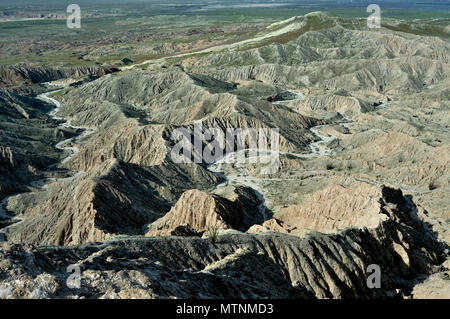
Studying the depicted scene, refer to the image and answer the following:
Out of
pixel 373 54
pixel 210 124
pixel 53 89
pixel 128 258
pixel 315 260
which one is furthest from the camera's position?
pixel 373 54

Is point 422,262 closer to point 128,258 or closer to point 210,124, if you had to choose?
point 128,258

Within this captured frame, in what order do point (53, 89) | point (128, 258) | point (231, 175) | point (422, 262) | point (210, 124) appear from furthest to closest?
1. point (53, 89)
2. point (210, 124)
3. point (231, 175)
4. point (422, 262)
5. point (128, 258)

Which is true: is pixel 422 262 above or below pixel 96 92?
below

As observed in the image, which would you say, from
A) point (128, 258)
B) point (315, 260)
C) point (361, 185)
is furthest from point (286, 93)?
point (128, 258)
